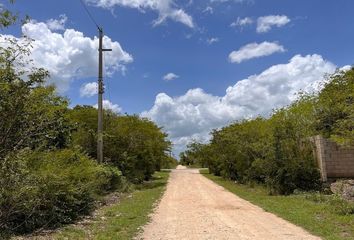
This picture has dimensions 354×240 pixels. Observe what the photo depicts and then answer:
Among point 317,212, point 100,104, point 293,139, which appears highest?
point 100,104

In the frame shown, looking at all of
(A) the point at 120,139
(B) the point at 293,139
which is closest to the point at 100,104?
(A) the point at 120,139

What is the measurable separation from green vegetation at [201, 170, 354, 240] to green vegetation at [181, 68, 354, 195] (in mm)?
1752

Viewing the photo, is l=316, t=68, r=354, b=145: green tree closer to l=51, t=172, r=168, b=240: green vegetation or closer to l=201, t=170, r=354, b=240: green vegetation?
l=201, t=170, r=354, b=240: green vegetation

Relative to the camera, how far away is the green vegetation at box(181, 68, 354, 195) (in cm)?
2008

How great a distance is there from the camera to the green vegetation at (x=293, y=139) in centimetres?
2008

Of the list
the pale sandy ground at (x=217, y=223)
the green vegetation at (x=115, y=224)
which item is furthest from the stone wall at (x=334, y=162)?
the green vegetation at (x=115, y=224)

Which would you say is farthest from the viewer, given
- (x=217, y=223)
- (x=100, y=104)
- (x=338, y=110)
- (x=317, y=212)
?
(x=338, y=110)

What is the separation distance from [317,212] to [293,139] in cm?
991

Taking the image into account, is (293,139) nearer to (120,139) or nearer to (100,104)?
(100,104)

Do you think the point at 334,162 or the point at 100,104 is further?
the point at 100,104

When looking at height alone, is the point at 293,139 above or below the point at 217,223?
above

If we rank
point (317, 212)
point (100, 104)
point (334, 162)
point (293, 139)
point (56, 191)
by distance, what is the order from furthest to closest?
point (293, 139), point (100, 104), point (334, 162), point (317, 212), point (56, 191)

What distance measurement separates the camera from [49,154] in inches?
580

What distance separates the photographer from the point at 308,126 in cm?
2980
